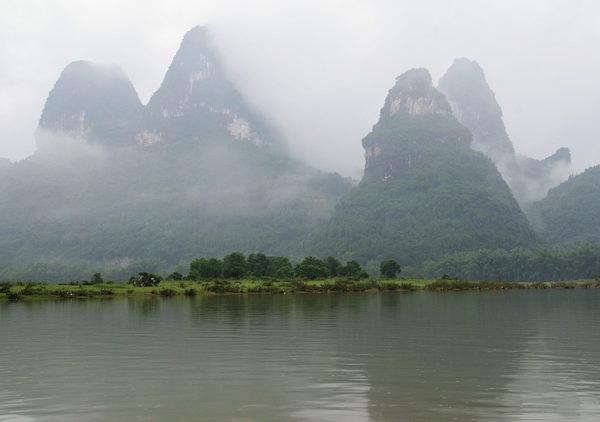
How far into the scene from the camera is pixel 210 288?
3629 inches

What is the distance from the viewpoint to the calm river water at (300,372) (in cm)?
1441

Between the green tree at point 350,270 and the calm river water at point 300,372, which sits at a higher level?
the green tree at point 350,270

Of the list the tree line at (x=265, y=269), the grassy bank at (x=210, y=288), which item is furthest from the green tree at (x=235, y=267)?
the grassy bank at (x=210, y=288)

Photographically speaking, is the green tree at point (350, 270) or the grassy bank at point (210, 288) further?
the green tree at point (350, 270)

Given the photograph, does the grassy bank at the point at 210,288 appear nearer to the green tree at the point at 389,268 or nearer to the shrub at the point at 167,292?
the shrub at the point at 167,292

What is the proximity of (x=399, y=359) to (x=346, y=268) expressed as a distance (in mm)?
115930

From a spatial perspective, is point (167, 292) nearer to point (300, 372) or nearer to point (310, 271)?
point (310, 271)

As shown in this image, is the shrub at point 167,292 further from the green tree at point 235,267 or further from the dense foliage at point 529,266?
the dense foliage at point 529,266

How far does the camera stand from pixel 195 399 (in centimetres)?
1571

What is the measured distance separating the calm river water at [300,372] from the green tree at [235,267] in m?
82.8

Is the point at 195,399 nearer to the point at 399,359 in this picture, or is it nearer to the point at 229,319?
the point at 399,359

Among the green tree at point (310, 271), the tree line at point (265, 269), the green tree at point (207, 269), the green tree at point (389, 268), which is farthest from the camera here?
the green tree at point (389, 268)

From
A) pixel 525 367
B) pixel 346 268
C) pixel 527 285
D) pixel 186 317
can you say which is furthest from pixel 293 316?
pixel 527 285

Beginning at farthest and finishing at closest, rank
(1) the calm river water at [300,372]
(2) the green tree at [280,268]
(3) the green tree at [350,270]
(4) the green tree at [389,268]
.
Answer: (4) the green tree at [389,268], (3) the green tree at [350,270], (2) the green tree at [280,268], (1) the calm river water at [300,372]
